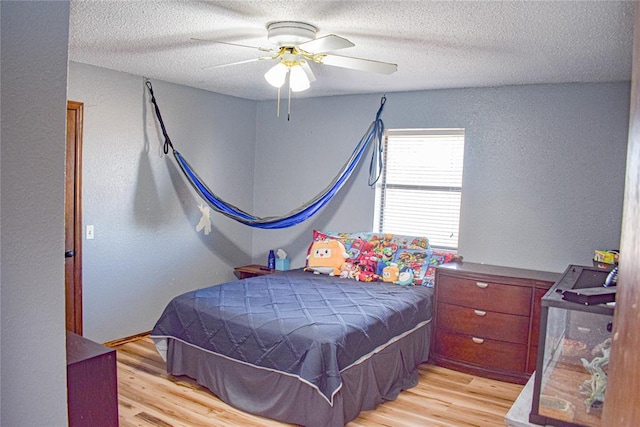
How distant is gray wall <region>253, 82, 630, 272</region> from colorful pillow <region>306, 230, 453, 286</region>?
33 centimetres

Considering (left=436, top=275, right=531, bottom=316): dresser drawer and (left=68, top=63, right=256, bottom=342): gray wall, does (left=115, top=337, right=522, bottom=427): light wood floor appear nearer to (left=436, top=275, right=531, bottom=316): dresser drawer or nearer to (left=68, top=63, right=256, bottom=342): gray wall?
(left=436, top=275, right=531, bottom=316): dresser drawer

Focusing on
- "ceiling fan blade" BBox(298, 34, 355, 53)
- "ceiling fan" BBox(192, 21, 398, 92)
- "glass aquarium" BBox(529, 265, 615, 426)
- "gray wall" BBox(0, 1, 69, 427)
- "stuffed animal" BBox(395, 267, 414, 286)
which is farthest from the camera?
"stuffed animal" BBox(395, 267, 414, 286)

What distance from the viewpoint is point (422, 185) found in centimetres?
447

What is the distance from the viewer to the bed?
274 centimetres

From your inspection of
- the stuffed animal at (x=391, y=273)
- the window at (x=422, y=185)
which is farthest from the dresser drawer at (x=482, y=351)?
the window at (x=422, y=185)

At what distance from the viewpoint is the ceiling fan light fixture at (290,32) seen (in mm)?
2605

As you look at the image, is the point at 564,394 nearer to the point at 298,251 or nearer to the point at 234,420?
the point at 234,420

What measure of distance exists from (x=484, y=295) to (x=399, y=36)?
2016mm

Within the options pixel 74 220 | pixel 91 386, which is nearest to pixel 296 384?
pixel 91 386

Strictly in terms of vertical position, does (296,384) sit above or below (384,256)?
below

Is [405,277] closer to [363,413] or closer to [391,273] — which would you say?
[391,273]

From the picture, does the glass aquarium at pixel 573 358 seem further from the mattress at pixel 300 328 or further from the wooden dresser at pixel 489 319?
the wooden dresser at pixel 489 319

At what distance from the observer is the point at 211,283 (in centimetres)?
499

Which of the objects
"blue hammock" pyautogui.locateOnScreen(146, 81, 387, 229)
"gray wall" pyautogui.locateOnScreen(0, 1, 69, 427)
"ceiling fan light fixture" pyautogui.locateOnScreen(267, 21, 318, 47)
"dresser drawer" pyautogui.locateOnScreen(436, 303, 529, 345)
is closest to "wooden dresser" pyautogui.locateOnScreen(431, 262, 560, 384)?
"dresser drawer" pyautogui.locateOnScreen(436, 303, 529, 345)
